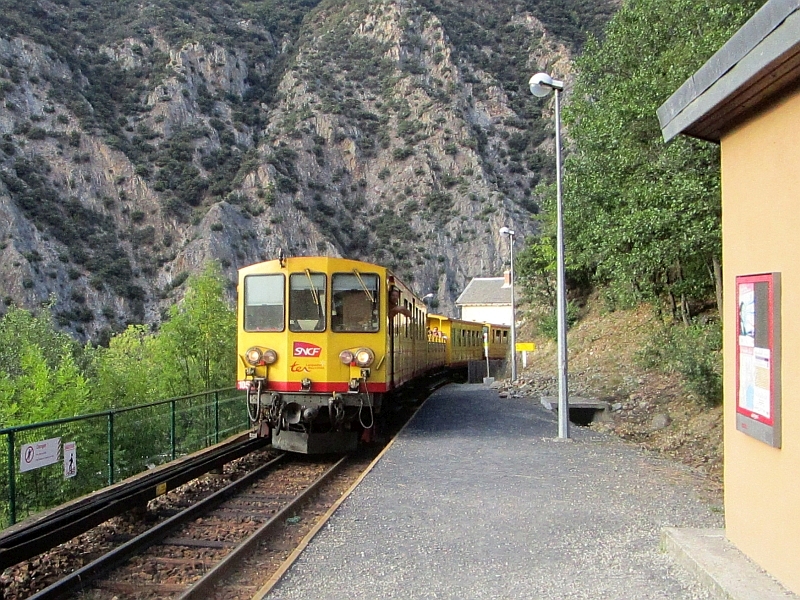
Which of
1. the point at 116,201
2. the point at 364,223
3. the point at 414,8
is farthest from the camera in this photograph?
the point at 414,8

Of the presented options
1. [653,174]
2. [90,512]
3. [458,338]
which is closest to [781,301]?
[90,512]

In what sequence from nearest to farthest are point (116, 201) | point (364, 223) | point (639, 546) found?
point (639, 546), point (116, 201), point (364, 223)

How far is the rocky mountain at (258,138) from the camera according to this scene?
61469mm

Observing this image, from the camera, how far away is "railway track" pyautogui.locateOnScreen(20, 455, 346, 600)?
19.5 ft

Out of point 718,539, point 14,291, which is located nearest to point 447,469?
point 718,539

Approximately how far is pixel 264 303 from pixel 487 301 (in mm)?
57038

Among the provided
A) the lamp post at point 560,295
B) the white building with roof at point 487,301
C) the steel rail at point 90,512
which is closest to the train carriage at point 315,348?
the steel rail at point 90,512

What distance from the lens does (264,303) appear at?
12352 millimetres

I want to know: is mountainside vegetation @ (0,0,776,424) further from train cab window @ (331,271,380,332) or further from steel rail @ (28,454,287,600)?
steel rail @ (28,454,287,600)

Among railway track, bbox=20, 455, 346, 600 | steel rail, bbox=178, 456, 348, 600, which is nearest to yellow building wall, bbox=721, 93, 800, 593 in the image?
railway track, bbox=20, 455, 346, 600

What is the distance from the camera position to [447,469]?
33.7ft

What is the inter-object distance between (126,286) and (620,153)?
50.6 meters

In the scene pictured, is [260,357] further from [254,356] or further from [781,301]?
[781,301]

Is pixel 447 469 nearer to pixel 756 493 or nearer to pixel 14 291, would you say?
pixel 756 493
